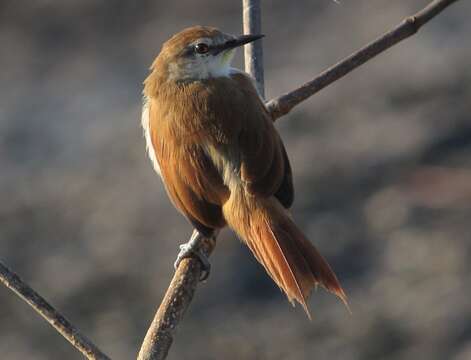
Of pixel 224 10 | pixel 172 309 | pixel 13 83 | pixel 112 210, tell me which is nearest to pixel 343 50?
pixel 224 10

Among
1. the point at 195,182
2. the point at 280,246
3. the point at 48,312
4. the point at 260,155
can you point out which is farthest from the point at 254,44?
the point at 48,312

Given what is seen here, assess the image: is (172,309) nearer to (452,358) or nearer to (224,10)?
(452,358)

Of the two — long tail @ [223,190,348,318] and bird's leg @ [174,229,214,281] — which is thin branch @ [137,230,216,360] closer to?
bird's leg @ [174,229,214,281]

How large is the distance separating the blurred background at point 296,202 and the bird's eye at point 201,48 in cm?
325

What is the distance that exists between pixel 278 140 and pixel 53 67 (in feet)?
23.4

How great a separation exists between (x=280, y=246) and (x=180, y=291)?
0.66m

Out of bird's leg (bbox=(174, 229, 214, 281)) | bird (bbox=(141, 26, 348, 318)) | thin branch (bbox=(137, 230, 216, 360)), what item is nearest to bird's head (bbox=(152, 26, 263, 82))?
bird (bbox=(141, 26, 348, 318))

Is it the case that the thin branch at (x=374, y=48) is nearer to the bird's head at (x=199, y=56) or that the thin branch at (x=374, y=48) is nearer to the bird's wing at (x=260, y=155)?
the bird's wing at (x=260, y=155)

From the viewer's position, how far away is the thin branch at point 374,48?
13.6 ft

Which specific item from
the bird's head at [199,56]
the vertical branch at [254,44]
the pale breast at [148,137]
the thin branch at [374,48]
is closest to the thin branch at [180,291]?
the vertical branch at [254,44]

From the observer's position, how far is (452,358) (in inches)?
302

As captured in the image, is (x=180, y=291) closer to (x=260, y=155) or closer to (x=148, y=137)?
(x=260, y=155)

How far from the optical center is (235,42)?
200 inches

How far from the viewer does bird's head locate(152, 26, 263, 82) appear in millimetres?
5203
